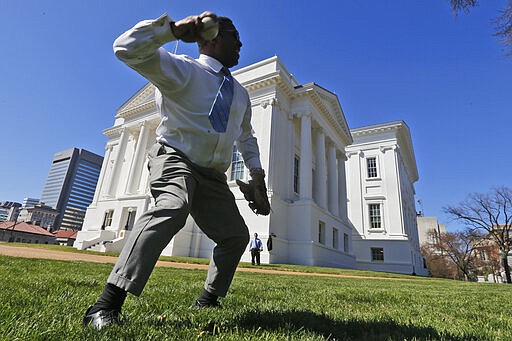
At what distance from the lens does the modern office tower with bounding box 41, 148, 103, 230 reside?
149 meters

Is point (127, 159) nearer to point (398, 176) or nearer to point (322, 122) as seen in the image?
point (322, 122)

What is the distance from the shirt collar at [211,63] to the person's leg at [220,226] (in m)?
0.87

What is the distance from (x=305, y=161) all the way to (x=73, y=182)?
167m

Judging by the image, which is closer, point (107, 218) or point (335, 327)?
point (335, 327)

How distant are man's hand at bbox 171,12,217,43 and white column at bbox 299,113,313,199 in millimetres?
19210

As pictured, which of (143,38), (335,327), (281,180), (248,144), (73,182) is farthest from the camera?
(73,182)

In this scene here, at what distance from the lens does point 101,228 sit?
2586cm

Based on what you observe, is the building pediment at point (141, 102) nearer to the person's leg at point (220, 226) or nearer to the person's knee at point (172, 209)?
the person's leg at point (220, 226)

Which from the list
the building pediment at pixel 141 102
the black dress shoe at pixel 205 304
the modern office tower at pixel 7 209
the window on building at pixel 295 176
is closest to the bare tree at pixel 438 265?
the window on building at pixel 295 176

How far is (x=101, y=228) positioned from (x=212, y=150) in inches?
1119

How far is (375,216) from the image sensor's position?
1265 inches

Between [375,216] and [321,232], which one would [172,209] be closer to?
[321,232]

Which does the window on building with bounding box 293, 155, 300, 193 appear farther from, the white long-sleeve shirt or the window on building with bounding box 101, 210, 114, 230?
the white long-sleeve shirt

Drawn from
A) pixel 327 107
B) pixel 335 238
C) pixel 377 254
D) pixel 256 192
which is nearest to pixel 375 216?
pixel 377 254
